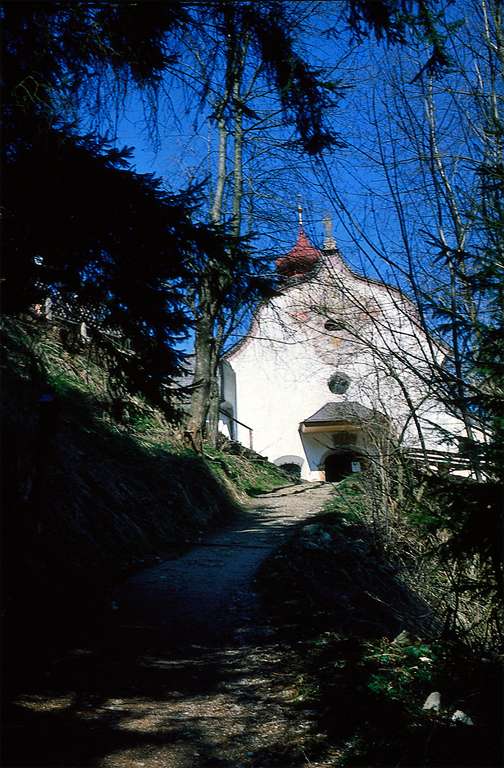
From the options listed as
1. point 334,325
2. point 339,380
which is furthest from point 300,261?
point 339,380

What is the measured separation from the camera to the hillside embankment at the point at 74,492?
13.0 feet

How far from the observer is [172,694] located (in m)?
4.12

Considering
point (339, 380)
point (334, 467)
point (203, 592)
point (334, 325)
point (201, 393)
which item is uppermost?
point (201, 393)

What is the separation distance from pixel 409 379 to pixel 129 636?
13.1ft

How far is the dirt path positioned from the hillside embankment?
1.19 feet

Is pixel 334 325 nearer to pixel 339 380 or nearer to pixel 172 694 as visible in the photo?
pixel 172 694

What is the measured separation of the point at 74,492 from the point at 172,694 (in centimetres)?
298

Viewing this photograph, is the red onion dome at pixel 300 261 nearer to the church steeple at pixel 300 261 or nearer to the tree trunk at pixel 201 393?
the church steeple at pixel 300 261

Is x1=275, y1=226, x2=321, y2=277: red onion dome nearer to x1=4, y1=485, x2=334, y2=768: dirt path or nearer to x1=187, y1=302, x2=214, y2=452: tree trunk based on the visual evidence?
x1=4, y1=485, x2=334, y2=768: dirt path

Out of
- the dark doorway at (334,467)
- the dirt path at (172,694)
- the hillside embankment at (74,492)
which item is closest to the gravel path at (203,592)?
the dirt path at (172,694)

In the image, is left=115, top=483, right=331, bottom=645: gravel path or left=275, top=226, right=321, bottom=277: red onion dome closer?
left=115, top=483, right=331, bottom=645: gravel path

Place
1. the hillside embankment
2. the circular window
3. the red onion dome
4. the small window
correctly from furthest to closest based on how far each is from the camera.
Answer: the circular window < the red onion dome < the small window < the hillside embankment

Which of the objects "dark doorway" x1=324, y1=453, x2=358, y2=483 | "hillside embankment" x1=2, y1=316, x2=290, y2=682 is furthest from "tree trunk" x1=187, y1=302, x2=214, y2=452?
"dark doorway" x1=324, y1=453, x2=358, y2=483

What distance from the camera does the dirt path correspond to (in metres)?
3.33
